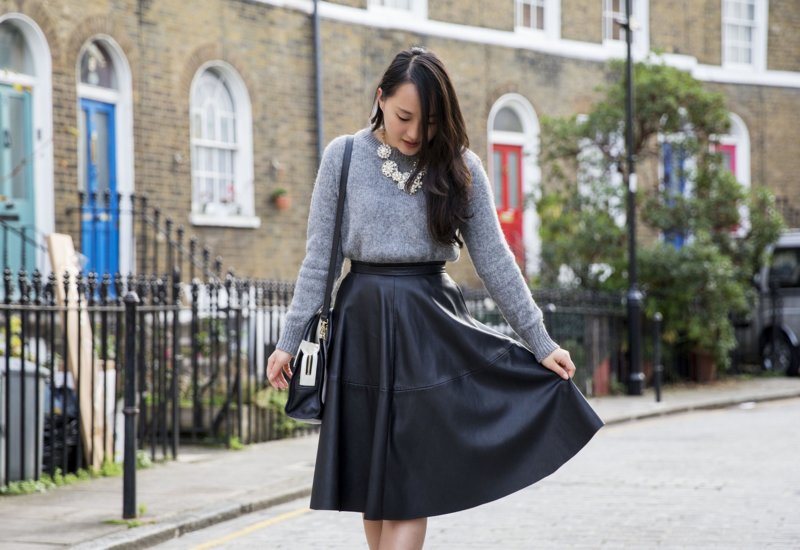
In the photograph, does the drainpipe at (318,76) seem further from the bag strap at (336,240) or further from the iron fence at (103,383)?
the bag strap at (336,240)

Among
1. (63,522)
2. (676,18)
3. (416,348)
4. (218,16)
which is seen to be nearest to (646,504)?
(63,522)

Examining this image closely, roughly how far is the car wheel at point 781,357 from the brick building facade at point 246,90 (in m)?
3.89

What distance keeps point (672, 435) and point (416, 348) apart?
26.7 feet

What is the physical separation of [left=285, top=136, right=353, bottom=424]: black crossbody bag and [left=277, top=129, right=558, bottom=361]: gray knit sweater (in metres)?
0.02

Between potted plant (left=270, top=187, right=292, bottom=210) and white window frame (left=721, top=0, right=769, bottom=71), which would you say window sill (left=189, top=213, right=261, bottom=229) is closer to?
potted plant (left=270, top=187, right=292, bottom=210)

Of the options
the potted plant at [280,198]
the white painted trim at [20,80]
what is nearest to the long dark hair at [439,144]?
the white painted trim at [20,80]

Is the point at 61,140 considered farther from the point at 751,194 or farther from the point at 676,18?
the point at 676,18

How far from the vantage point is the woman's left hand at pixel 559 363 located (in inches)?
167

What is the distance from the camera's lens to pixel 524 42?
2158 centimetres

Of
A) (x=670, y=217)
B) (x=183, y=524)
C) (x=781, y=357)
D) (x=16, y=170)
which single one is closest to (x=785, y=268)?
(x=781, y=357)

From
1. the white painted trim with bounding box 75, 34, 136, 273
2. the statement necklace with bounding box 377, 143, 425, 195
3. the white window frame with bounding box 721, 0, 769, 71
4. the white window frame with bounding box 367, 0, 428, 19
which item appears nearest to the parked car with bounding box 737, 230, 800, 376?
the white window frame with bounding box 367, 0, 428, 19

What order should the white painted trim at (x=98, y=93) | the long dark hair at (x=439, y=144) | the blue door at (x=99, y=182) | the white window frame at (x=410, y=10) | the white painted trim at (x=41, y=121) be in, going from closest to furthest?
the long dark hair at (x=439, y=144) < the white painted trim at (x=41, y=121) < the blue door at (x=99, y=182) < the white painted trim at (x=98, y=93) < the white window frame at (x=410, y=10)

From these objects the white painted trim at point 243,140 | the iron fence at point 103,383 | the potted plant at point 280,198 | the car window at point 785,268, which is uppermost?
the white painted trim at point 243,140

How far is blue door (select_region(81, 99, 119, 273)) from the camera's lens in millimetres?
14578
